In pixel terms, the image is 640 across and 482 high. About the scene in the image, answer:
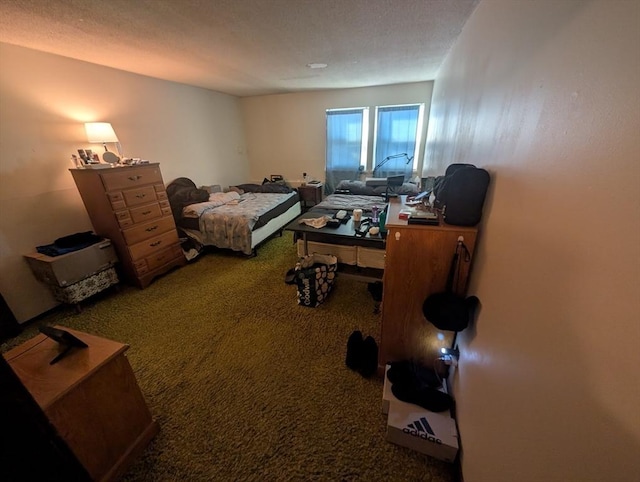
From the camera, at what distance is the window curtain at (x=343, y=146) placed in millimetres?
4691

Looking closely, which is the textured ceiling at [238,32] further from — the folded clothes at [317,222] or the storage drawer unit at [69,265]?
the storage drawer unit at [69,265]

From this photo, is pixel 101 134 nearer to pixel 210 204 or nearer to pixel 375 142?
pixel 210 204

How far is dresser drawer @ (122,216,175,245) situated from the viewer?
8.43 feet

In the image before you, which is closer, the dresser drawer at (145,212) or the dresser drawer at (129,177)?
the dresser drawer at (129,177)

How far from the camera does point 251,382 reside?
1596 mm

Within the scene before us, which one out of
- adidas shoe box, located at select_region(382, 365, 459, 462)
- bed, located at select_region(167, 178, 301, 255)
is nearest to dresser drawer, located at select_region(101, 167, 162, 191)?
bed, located at select_region(167, 178, 301, 255)

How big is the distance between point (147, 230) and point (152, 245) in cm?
18

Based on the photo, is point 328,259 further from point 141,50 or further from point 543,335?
→ point 141,50

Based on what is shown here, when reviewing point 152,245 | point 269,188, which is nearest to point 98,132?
point 152,245

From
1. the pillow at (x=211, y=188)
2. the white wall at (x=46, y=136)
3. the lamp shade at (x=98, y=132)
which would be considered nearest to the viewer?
the white wall at (x=46, y=136)

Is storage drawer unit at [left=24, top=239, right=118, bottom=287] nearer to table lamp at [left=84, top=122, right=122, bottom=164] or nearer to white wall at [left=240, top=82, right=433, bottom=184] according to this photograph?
table lamp at [left=84, top=122, right=122, bottom=164]

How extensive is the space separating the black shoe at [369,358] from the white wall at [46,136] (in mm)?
3097

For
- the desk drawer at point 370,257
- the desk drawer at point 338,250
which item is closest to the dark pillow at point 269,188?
the desk drawer at point 338,250

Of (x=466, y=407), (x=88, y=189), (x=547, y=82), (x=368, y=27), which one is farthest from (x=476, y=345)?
(x=88, y=189)
